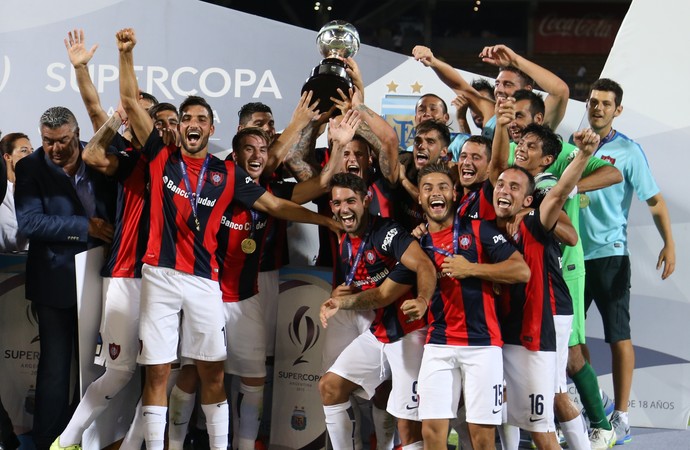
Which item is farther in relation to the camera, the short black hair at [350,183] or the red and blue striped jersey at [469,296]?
the short black hair at [350,183]

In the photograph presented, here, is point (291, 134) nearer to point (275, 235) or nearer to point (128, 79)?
point (275, 235)

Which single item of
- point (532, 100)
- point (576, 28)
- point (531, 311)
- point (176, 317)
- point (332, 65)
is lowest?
point (176, 317)

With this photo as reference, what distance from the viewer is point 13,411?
5.27m

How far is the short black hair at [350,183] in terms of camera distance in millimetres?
4566

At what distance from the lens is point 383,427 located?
4871 millimetres

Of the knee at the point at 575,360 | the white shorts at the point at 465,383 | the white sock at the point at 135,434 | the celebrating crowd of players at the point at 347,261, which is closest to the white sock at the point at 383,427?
the celebrating crowd of players at the point at 347,261

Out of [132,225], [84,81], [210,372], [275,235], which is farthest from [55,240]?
[275,235]

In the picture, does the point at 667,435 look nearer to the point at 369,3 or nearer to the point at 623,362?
the point at 623,362

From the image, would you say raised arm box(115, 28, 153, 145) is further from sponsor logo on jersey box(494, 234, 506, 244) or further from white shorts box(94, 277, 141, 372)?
sponsor logo on jersey box(494, 234, 506, 244)

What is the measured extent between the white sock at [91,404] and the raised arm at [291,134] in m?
1.38

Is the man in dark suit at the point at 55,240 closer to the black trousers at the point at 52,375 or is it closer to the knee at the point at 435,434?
the black trousers at the point at 52,375

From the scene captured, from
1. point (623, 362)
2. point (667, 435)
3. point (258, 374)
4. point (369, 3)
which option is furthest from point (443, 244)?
point (369, 3)

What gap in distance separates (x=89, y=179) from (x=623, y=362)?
3.40 m

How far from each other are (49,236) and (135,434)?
3.80 ft
